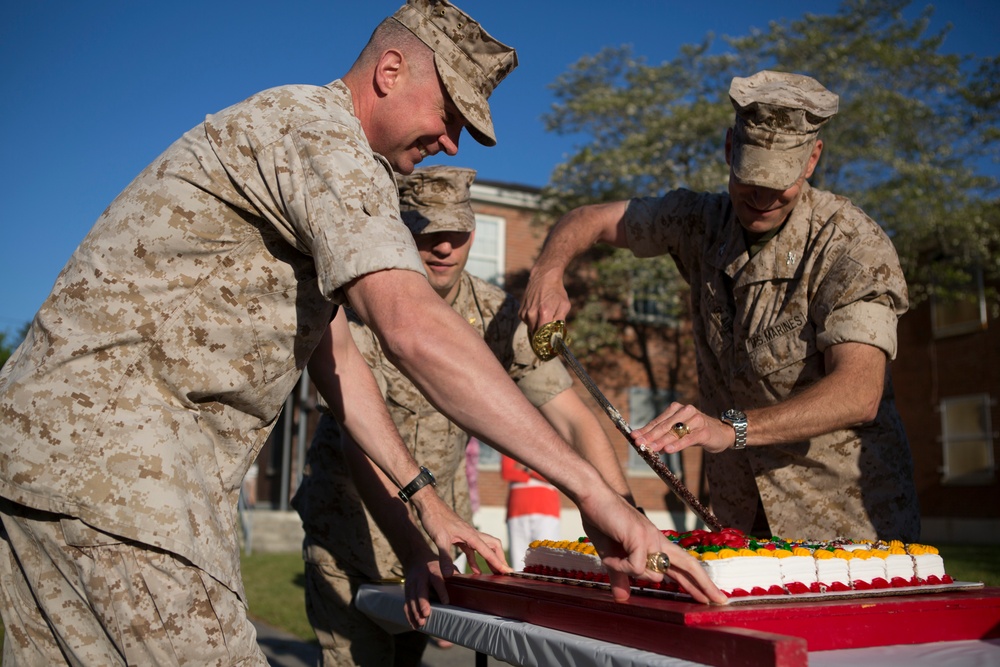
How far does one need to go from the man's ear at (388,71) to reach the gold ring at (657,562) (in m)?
1.22

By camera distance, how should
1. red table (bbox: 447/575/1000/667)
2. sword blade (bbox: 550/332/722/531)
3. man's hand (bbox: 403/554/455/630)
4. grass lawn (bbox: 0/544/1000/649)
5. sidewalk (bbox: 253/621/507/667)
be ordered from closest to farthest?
red table (bbox: 447/575/1000/667)
sword blade (bbox: 550/332/722/531)
man's hand (bbox: 403/554/455/630)
sidewalk (bbox: 253/621/507/667)
grass lawn (bbox: 0/544/1000/649)

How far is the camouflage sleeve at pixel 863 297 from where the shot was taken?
282cm

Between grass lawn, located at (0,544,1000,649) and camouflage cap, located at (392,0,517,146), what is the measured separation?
199 inches

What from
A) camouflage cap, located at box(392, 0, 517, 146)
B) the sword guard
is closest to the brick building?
the sword guard

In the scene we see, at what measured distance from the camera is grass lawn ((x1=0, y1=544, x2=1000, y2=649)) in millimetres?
8172

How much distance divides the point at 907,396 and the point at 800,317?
75.7 feet

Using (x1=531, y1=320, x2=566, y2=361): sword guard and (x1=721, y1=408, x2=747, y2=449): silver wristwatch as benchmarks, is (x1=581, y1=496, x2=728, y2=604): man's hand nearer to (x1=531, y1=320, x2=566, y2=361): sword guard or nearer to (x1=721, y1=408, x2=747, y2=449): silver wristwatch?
(x1=721, y1=408, x2=747, y2=449): silver wristwatch

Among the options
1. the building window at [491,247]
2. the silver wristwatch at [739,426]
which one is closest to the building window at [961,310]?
the building window at [491,247]

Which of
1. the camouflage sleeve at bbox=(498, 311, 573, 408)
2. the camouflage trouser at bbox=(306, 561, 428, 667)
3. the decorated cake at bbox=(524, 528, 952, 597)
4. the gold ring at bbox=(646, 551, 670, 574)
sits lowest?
the camouflage trouser at bbox=(306, 561, 428, 667)

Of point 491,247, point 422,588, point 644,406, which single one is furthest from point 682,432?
point 491,247

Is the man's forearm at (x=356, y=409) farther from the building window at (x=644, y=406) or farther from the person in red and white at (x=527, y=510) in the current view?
the building window at (x=644, y=406)

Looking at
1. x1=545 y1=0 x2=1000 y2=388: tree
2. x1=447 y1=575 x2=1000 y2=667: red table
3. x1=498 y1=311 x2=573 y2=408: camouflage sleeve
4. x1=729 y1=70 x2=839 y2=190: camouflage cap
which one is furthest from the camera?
x1=545 y1=0 x2=1000 y2=388: tree

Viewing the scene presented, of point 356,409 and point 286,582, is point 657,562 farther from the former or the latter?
point 286,582

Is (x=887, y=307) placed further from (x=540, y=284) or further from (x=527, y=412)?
(x=527, y=412)
